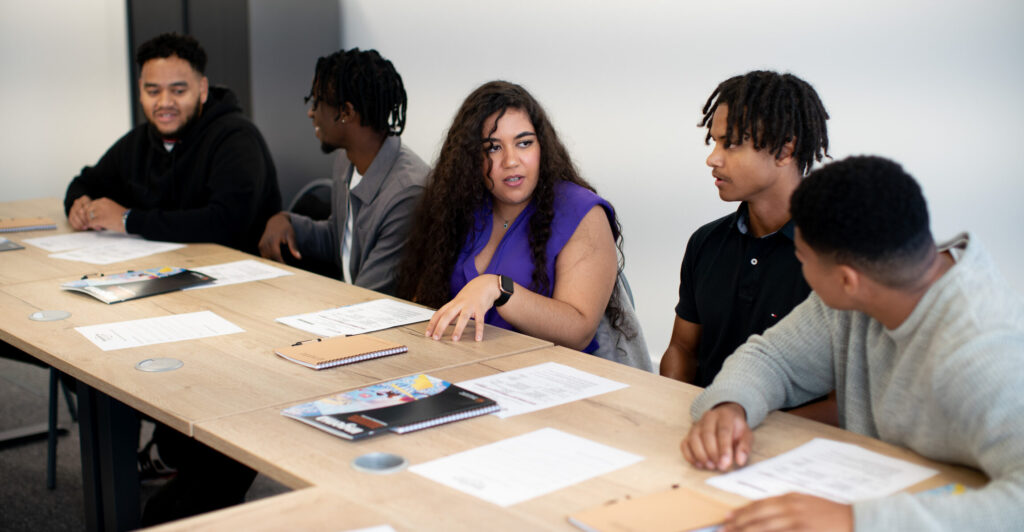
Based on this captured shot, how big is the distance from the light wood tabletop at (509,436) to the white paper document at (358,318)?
0.42m

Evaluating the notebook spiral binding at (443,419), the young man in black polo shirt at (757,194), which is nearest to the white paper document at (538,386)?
the notebook spiral binding at (443,419)

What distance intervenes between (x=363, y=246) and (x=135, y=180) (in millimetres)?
1153

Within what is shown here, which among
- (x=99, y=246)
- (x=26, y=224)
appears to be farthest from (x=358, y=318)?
(x=26, y=224)

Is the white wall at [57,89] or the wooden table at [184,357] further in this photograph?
the white wall at [57,89]

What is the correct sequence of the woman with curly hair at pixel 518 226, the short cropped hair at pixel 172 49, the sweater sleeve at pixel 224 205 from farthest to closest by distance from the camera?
the short cropped hair at pixel 172 49 → the sweater sleeve at pixel 224 205 → the woman with curly hair at pixel 518 226

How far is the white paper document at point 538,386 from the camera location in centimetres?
152

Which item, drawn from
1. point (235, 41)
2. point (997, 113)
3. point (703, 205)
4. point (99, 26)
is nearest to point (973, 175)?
point (997, 113)

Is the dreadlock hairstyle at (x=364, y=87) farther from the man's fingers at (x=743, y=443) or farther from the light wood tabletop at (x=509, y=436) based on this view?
the man's fingers at (x=743, y=443)

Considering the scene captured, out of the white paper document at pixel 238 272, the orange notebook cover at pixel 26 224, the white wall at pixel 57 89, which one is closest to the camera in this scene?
the white paper document at pixel 238 272

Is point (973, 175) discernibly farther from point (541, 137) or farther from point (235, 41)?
point (235, 41)

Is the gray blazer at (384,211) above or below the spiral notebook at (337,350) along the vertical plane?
above

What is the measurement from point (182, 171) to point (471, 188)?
147cm

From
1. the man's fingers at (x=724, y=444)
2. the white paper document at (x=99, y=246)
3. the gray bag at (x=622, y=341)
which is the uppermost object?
the man's fingers at (x=724, y=444)

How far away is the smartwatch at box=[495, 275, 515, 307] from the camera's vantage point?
1975mm
